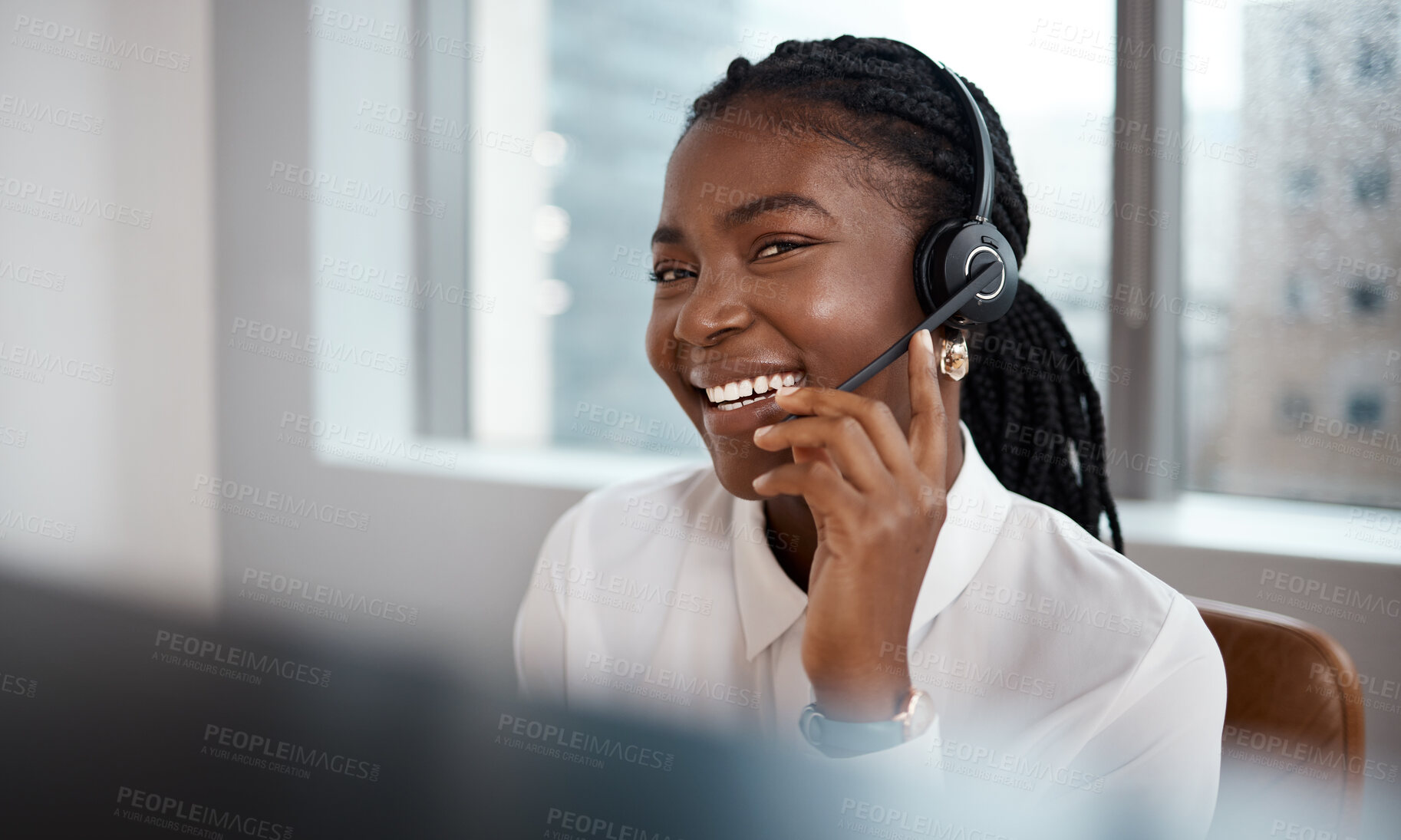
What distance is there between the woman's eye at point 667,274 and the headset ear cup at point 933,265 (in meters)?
0.21

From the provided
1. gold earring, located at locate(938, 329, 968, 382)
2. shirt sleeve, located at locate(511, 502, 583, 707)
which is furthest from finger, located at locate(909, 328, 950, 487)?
shirt sleeve, located at locate(511, 502, 583, 707)

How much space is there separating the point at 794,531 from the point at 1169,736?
0.39m

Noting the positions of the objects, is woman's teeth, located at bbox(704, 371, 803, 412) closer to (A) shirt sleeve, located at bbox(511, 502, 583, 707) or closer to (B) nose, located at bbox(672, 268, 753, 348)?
(B) nose, located at bbox(672, 268, 753, 348)

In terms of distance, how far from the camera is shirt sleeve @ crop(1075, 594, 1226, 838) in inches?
28.2

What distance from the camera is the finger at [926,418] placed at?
2.19 ft

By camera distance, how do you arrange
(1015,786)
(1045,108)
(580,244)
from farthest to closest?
(580,244)
(1045,108)
(1015,786)

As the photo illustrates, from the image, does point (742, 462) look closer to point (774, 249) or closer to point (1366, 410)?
point (774, 249)

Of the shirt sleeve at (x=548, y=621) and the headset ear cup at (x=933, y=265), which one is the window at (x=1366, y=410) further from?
the shirt sleeve at (x=548, y=621)

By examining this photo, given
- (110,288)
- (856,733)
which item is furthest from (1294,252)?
(110,288)

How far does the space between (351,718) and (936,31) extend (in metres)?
1.55

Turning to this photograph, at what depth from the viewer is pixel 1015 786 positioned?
0.74 m

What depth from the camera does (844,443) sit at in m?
0.63

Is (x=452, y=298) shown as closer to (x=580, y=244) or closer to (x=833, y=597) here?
(x=580, y=244)

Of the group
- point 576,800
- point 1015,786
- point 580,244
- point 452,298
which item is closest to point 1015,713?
point 1015,786
